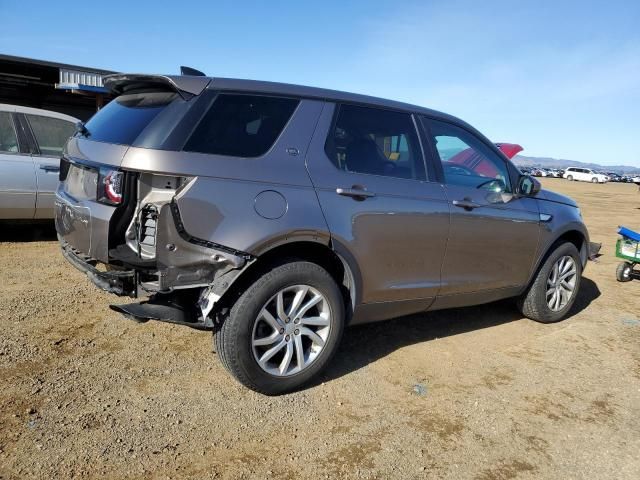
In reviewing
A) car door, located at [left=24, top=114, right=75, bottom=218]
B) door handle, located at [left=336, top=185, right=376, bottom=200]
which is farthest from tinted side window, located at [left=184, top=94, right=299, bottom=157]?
car door, located at [left=24, top=114, right=75, bottom=218]

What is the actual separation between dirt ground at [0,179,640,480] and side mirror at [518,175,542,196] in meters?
1.29

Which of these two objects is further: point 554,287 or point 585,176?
point 585,176

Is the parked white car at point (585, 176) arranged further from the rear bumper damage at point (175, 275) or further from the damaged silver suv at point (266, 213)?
the rear bumper damage at point (175, 275)

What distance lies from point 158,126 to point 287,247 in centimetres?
102

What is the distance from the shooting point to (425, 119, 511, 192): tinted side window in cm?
404

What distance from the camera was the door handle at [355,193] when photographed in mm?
3279

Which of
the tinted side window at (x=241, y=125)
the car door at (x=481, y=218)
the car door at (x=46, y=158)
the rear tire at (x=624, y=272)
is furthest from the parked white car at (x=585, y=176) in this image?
the tinted side window at (x=241, y=125)

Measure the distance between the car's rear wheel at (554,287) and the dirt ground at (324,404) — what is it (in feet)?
0.82

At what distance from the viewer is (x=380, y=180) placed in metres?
3.52

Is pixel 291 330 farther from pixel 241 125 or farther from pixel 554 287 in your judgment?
pixel 554 287

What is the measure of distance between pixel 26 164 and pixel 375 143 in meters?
4.75

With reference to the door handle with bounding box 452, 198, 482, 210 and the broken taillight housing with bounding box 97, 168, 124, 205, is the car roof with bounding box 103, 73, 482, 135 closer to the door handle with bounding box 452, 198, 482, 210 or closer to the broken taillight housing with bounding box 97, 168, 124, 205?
the broken taillight housing with bounding box 97, 168, 124, 205

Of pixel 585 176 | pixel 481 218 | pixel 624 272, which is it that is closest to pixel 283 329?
pixel 481 218

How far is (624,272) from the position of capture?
7039 millimetres
